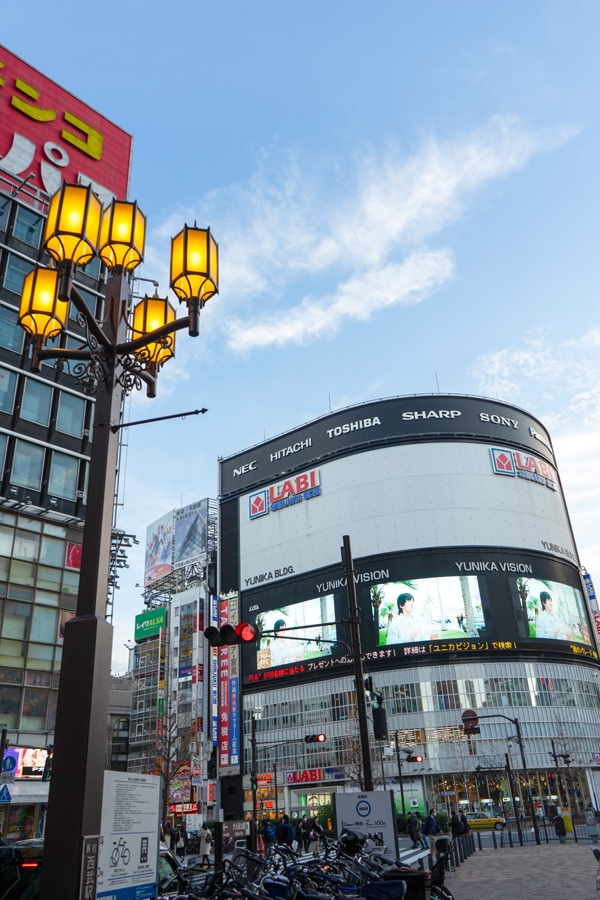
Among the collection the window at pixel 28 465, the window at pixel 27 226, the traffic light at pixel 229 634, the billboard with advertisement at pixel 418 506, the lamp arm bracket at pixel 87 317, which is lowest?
the traffic light at pixel 229 634

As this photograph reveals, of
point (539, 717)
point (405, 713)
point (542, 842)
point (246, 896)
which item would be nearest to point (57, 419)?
point (246, 896)

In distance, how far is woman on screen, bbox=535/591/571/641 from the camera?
73.9 metres

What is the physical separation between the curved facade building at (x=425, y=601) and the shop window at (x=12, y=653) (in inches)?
1643

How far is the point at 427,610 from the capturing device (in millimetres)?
73812

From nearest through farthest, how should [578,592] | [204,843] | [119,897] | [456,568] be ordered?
[119,897] → [204,843] → [456,568] → [578,592]

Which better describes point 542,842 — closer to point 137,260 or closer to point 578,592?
point 137,260

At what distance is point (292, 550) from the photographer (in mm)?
86375

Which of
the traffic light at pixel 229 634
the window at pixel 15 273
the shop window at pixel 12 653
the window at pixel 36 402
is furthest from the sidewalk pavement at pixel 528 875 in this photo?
the window at pixel 15 273

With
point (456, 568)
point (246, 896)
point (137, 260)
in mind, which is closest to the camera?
point (246, 896)

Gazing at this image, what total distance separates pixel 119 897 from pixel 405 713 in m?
68.3

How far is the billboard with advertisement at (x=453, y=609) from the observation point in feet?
237

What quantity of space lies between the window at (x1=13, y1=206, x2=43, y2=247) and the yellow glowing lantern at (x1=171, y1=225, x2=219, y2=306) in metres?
27.3

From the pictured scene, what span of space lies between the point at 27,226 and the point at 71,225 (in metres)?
28.1

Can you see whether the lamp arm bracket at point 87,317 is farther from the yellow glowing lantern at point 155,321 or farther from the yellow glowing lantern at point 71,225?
the yellow glowing lantern at point 155,321
